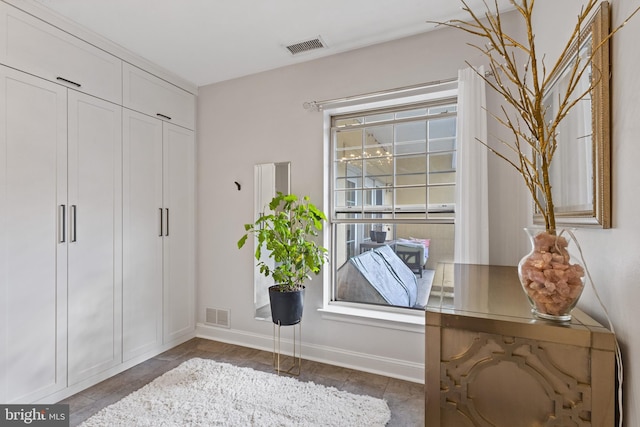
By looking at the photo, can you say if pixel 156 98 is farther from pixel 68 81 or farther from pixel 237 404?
pixel 237 404

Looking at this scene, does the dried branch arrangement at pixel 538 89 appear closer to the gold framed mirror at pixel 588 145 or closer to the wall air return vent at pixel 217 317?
the gold framed mirror at pixel 588 145

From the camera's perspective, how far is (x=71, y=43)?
7.31 ft

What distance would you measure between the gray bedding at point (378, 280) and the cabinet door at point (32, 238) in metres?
2.17

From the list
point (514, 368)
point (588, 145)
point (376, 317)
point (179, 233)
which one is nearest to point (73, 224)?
point (179, 233)

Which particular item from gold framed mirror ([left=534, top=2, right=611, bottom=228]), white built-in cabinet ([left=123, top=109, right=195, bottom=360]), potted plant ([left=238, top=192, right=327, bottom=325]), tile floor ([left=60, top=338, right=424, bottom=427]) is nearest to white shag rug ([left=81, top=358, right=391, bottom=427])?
tile floor ([left=60, top=338, right=424, bottom=427])

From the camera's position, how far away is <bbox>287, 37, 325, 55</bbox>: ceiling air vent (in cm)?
247

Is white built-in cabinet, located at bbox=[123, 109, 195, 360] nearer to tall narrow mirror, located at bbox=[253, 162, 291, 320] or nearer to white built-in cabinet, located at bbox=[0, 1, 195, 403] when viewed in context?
white built-in cabinet, located at bbox=[0, 1, 195, 403]

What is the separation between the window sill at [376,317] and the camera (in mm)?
2373

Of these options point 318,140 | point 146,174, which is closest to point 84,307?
point 146,174

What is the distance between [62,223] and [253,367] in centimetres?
182

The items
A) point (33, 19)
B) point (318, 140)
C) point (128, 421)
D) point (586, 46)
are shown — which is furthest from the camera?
point (318, 140)

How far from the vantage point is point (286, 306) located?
2342 millimetres

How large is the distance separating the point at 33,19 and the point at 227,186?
180 centimetres

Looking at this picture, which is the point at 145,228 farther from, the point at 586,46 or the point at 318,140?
the point at 586,46
